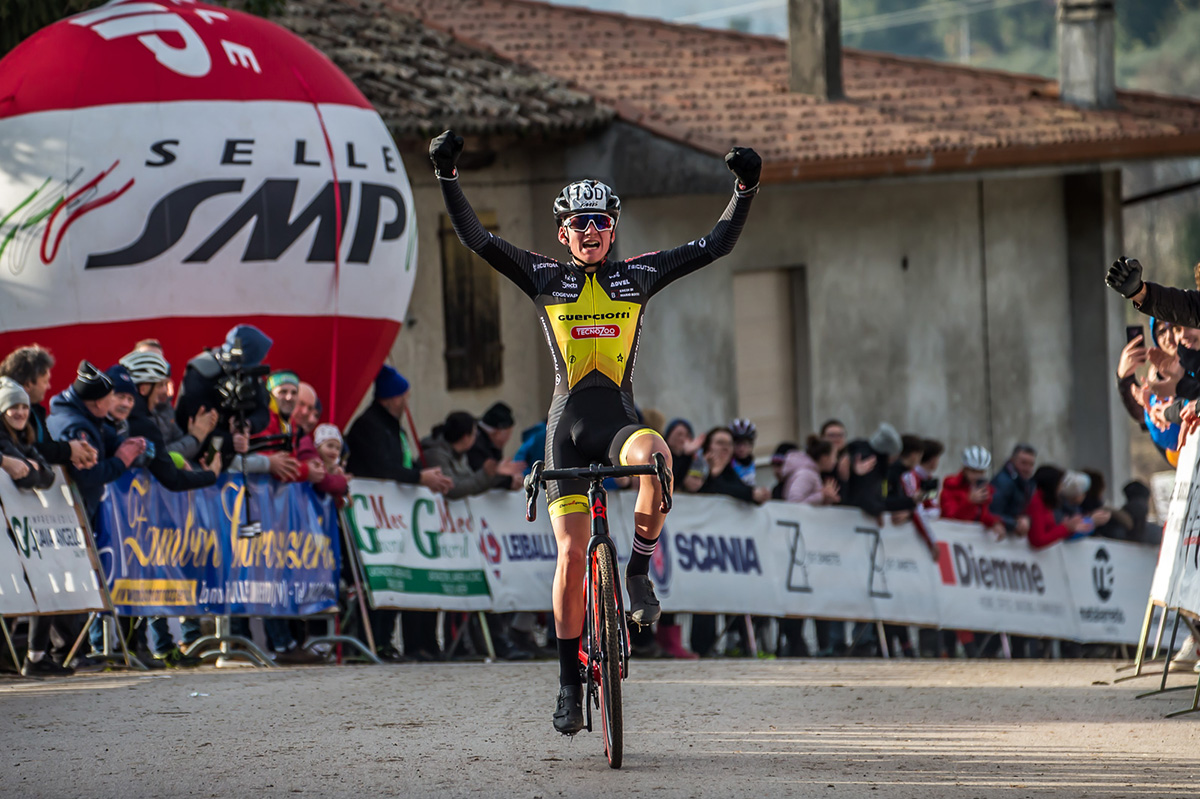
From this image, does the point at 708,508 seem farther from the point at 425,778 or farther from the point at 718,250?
the point at 425,778

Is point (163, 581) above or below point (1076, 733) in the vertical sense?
above

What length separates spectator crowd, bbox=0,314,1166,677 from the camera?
32.0 ft

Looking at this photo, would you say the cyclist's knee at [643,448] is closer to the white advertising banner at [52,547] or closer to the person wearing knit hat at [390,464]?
the white advertising banner at [52,547]

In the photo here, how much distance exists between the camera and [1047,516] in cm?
1513

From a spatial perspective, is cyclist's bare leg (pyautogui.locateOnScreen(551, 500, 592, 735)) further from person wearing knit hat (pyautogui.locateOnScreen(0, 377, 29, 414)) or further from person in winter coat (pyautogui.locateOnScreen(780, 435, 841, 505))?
person in winter coat (pyautogui.locateOnScreen(780, 435, 841, 505))

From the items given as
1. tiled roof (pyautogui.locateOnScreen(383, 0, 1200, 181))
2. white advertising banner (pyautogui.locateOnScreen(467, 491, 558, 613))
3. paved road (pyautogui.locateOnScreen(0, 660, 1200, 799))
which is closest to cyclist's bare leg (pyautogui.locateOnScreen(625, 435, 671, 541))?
paved road (pyautogui.locateOnScreen(0, 660, 1200, 799))

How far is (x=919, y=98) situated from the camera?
21453mm

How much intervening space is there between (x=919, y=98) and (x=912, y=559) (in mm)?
9056

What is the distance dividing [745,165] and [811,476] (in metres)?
6.69

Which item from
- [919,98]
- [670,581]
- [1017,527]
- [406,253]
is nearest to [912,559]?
[1017,527]

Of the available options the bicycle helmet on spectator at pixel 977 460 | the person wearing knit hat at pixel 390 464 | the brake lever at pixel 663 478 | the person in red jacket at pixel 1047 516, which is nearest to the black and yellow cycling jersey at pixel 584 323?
the brake lever at pixel 663 478

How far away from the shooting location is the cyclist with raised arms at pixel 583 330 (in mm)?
7234

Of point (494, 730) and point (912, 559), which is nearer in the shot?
point (494, 730)

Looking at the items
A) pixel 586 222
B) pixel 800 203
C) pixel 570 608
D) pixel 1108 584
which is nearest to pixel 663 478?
pixel 570 608
